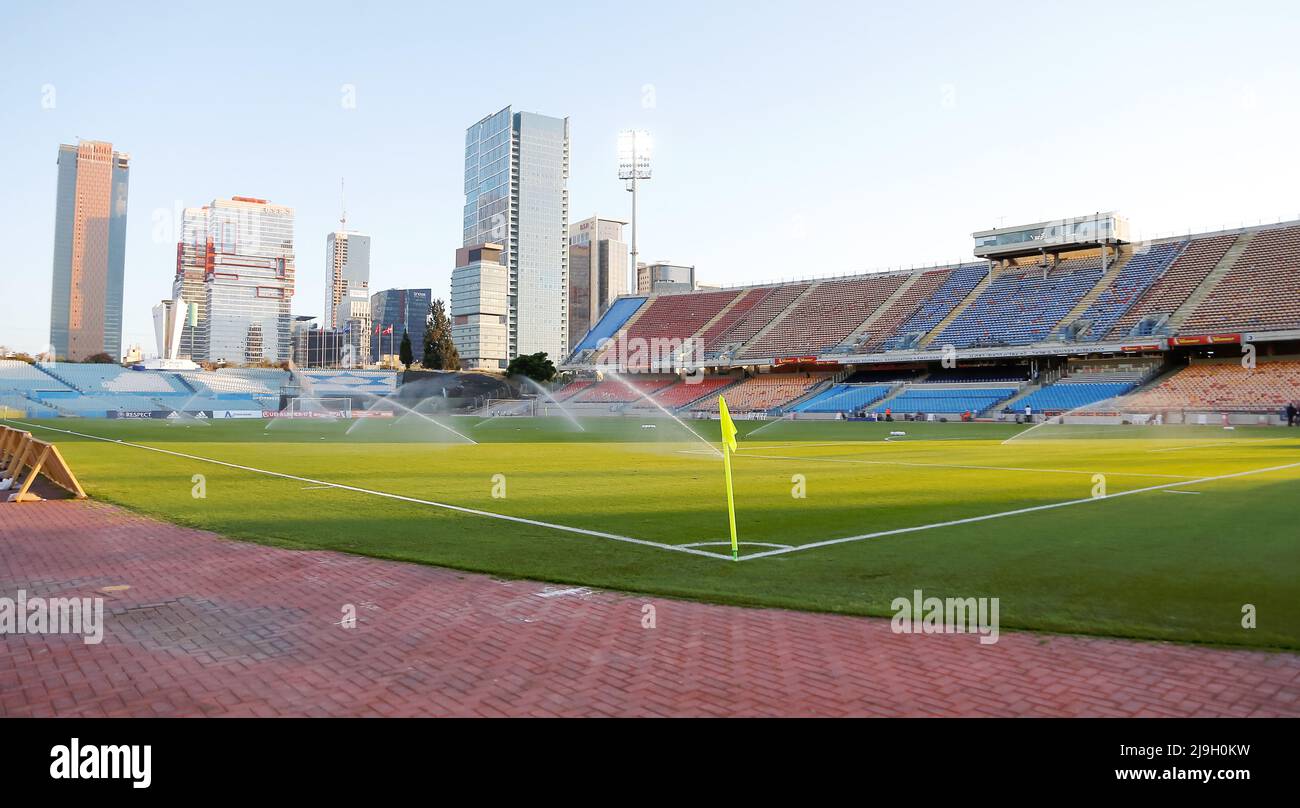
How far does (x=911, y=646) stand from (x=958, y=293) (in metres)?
72.0

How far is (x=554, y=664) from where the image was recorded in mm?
5289

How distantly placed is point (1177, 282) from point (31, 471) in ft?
225

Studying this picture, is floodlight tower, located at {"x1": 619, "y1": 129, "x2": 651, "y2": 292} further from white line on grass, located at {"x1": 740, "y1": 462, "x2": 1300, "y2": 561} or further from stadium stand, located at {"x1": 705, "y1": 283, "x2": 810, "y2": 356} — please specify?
white line on grass, located at {"x1": 740, "y1": 462, "x2": 1300, "y2": 561}

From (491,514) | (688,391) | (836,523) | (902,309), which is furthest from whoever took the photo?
(688,391)

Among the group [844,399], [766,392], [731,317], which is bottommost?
[844,399]

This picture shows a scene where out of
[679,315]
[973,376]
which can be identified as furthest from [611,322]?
[973,376]

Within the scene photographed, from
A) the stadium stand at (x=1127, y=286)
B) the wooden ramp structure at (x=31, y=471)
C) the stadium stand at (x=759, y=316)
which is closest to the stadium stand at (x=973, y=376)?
the stadium stand at (x=1127, y=286)

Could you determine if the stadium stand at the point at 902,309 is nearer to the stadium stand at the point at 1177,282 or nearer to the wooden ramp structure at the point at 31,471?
the stadium stand at the point at 1177,282

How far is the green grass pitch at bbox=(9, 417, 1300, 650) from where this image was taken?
23.5ft

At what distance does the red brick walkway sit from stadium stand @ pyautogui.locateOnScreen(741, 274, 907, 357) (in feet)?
226

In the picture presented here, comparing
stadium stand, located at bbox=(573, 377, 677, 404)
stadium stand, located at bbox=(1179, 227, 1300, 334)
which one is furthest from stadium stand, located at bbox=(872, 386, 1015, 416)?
stadium stand, located at bbox=(573, 377, 677, 404)

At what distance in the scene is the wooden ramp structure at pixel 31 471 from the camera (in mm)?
13688

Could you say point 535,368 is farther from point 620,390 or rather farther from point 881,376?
point 881,376
